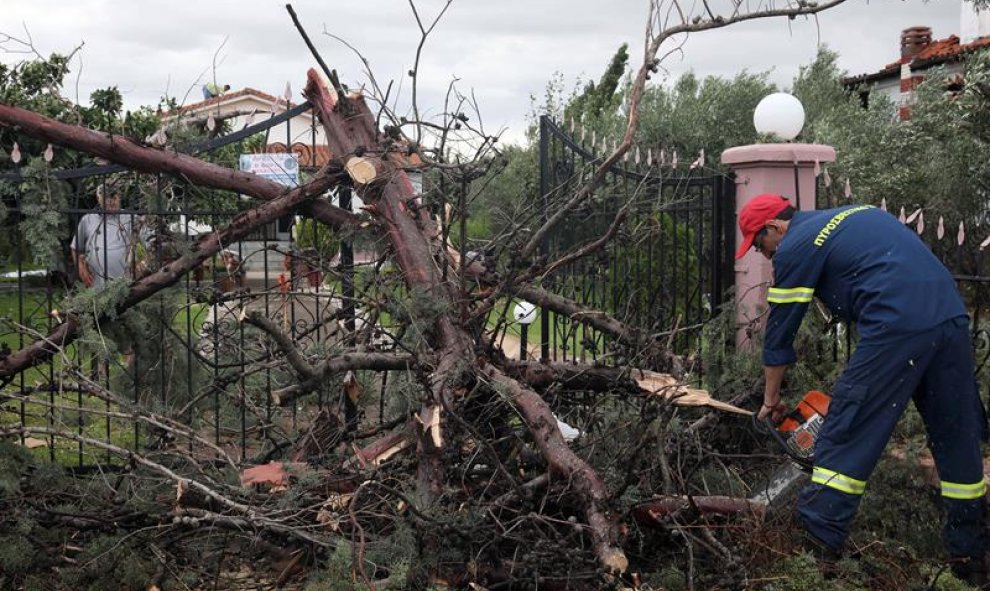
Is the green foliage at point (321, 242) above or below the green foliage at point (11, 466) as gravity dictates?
above

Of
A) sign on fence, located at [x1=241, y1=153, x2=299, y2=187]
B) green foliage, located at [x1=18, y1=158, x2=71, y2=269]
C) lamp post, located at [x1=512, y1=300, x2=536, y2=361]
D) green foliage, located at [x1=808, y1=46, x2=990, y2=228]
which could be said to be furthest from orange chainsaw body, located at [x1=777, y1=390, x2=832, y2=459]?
green foliage, located at [x1=808, y1=46, x2=990, y2=228]

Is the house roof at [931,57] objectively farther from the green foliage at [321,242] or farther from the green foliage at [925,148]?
the green foliage at [321,242]

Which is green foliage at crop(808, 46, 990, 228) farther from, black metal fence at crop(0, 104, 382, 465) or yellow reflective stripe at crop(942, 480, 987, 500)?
black metal fence at crop(0, 104, 382, 465)

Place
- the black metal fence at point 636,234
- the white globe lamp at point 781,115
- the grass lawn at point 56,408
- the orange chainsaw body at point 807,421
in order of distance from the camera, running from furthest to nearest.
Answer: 1. the white globe lamp at point 781,115
2. the black metal fence at point 636,234
3. the grass lawn at point 56,408
4. the orange chainsaw body at point 807,421

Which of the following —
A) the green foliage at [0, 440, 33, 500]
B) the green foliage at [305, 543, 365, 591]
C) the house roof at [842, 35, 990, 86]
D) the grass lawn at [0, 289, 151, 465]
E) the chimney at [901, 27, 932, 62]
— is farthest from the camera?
the chimney at [901, 27, 932, 62]

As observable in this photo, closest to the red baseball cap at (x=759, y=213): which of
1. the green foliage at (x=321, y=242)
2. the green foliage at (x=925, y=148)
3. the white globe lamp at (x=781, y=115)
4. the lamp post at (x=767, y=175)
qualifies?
the lamp post at (x=767, y=175)

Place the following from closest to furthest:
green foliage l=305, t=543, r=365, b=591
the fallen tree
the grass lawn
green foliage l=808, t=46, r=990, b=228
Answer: green foliage l=305, t=543, r=365, b=591 → the fallen tree → the grass lawn → green foliage l=808, t=46, r=990, b=228

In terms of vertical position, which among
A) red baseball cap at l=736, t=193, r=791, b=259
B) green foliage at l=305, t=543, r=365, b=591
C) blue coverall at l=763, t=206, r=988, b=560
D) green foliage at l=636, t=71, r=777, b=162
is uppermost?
green foliage at l=636, t=71, r=777, b=162

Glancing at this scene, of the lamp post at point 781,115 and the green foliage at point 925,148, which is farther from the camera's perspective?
the green foliage at point 925,148

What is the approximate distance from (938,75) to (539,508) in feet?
44.9

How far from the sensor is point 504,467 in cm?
424

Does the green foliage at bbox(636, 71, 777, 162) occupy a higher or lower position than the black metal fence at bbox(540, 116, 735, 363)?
higher

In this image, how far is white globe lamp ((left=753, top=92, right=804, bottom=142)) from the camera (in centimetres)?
614

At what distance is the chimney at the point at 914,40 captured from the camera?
867 inches
